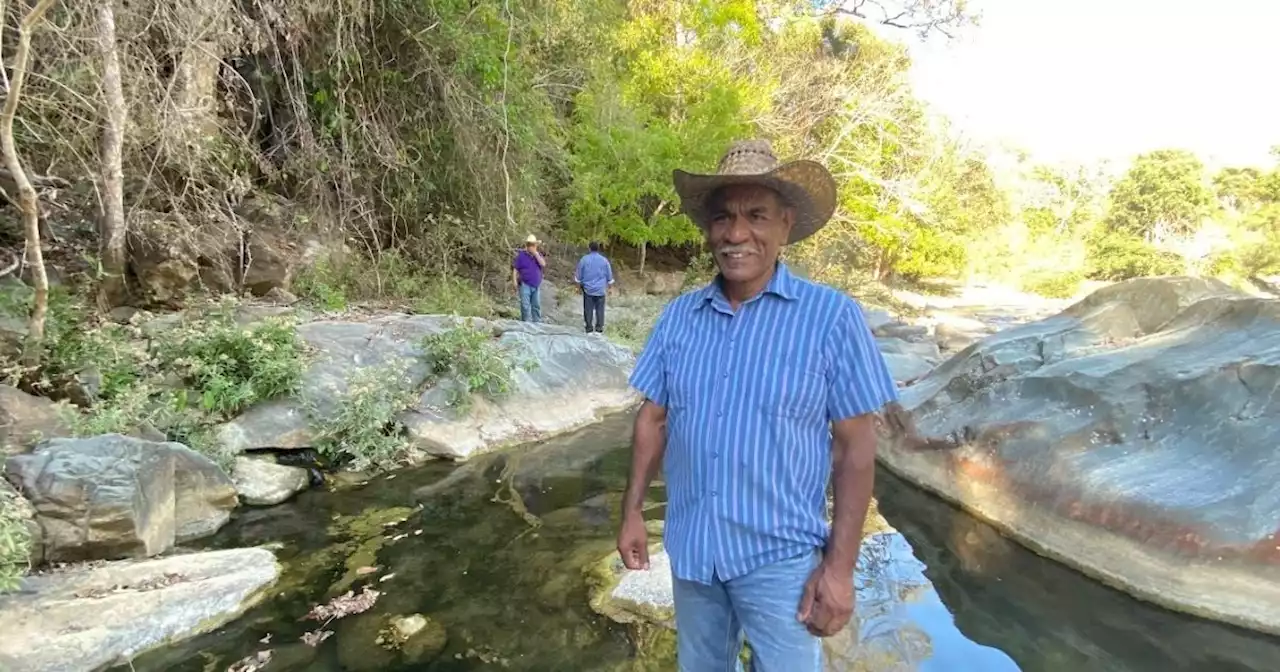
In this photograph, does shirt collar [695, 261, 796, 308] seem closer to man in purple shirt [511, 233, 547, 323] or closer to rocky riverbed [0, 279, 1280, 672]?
rocky riverbed [0, 279, 1280, 672]

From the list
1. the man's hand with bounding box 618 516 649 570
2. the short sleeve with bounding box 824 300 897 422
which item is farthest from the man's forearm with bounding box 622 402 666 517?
the short sleeve with bounding box 824 300 897 422

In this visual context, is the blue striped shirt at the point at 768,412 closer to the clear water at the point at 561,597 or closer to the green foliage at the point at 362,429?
the clear water at the point at 561,597

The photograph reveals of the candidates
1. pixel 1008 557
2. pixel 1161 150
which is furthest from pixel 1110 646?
pixel 1161 150

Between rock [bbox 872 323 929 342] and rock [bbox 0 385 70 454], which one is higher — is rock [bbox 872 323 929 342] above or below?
below

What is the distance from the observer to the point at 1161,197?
2869 centimetres

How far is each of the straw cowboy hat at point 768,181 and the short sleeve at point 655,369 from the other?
333 millimetres

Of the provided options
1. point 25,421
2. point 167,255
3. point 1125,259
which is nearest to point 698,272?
point 167,255

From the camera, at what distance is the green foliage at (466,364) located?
707 cm

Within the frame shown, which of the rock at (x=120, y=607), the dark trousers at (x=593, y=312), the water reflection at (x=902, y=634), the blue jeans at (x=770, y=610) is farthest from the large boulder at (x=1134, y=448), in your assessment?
the dark trousers at (x=593, y=312)

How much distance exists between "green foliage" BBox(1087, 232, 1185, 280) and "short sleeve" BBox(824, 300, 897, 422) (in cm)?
3165

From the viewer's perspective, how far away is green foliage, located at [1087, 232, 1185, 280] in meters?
28.4

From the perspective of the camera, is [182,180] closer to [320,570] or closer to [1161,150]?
[320,570]

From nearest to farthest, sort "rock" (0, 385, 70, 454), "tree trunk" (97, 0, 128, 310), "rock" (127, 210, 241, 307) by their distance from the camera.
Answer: "rock" (0, 385, 70, 454) → "tree trunk" (97, 0, 128, 310) → "rock" (127, 210, 241, 307)

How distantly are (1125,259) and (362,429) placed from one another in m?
31.2
